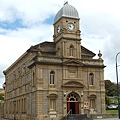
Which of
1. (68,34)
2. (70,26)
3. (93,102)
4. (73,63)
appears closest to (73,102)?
(93,102)

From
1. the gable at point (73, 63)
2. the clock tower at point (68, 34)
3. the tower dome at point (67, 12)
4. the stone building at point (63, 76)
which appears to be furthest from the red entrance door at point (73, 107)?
the tower dome at point (67, 12)

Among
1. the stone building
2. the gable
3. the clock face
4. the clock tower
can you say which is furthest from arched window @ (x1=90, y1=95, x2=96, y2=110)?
the clock face

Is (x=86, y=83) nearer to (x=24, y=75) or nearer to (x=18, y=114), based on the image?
(x=24, y=75)

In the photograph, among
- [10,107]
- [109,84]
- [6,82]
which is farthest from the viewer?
[109,84]

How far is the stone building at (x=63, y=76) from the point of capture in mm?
43219

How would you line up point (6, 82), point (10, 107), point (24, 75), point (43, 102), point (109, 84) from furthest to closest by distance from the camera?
1. point (109, 84)
2. point (6, 82)
3. point (10, 107)
4. point (24, 75)
5. point (43, 102)

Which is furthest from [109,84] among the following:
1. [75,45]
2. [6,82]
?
[75,45]

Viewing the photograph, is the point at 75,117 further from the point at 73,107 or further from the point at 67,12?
the point at 67,12

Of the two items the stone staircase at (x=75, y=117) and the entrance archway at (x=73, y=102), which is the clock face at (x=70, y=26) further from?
the stone staircase at (x=75, y=117)

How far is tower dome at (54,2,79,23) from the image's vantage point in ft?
154

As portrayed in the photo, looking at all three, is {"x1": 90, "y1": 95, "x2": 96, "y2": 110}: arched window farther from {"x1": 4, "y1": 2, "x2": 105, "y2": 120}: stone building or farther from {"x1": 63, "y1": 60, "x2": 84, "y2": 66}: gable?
{"x1": 63, "y1": 60, "x2": 84, "y2": 66}: gable

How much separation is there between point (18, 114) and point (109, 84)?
5117cm

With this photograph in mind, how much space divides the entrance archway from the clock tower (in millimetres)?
6346

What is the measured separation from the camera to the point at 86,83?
152 ft
